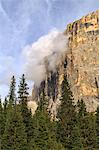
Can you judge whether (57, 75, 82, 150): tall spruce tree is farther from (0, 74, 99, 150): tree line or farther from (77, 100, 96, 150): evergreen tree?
(77, 100, 96, 150): evergreen tree

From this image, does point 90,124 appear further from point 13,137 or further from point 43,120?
point 13,137

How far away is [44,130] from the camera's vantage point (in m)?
54.7

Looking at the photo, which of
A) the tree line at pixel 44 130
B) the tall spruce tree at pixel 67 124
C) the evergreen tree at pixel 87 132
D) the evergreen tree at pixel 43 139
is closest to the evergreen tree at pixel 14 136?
the tree line at pixel 44 130

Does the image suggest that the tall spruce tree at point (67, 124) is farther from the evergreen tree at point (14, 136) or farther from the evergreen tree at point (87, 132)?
the evergreen tree at point (14, 136)

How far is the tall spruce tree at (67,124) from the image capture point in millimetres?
57709

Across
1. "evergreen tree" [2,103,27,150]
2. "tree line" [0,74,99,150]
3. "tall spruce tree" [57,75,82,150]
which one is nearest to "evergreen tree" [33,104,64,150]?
"tree line" [0,74,99,150]

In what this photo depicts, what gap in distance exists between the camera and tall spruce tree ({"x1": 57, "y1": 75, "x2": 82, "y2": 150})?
57.7 meters

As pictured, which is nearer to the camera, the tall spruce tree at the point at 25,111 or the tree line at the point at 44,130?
the tree line at the point at 44,130

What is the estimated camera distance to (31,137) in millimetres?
55562

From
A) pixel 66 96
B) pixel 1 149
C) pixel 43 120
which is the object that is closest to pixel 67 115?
pixel 66 96

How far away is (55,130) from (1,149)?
1636 cm

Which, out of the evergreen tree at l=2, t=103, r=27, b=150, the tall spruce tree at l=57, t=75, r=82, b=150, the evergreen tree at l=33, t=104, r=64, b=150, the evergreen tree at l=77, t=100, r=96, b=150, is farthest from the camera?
the evergreen tree at l=77, t=100, r=96, b=150

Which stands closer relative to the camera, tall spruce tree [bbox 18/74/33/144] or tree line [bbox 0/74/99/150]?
tree line [bbox 0/74/99/150]

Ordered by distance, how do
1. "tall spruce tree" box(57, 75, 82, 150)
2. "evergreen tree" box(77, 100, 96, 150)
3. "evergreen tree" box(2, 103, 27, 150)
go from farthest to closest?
"evergreen tree" box(77, 100, 96, 150) → "tall spruce tree" box(57, 75, 82, 150) → "evergreen tree" box(2, 103, 27, 150)
